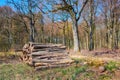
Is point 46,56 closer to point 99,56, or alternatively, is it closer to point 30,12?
point 99,56

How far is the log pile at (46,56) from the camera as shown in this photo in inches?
481

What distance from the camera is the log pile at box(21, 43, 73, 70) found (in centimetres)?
1221

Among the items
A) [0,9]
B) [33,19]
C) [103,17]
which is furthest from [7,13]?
[103,17]

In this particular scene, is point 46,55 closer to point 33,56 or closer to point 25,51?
point 33,56

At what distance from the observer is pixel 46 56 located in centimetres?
1272

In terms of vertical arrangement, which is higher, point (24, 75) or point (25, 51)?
point (25, 51)

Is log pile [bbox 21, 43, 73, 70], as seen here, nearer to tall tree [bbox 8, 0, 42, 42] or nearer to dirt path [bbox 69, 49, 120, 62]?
dirt path [bbox 69, 49, 120, 62]

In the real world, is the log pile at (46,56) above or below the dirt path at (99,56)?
above

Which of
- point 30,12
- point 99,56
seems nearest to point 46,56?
point 99,56

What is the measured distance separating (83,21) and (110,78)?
40573 millimetres

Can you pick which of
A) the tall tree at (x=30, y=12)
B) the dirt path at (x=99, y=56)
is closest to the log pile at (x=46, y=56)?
the dirt path at (x=99, y=56)

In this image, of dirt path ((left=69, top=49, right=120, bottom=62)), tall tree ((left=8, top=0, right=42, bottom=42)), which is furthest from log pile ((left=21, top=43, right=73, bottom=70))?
tall tree ((left=8, top=0, right=42, bottom=42))

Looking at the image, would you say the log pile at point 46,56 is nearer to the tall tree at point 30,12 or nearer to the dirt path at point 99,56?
the dirt path at point 99,56

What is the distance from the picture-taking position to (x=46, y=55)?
12820 millimetres
